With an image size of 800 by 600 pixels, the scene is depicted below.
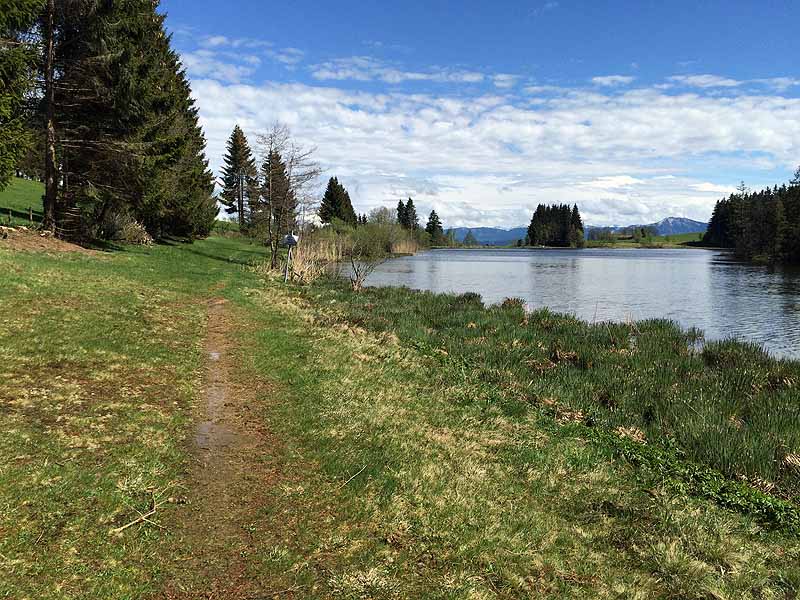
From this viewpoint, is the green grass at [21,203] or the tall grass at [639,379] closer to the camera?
the tall grass at [639,379]

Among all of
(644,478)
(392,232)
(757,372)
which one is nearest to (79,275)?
(644,478)

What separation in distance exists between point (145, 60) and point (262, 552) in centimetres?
2385

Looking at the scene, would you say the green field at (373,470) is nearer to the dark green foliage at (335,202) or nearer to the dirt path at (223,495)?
the dirt path at (223,495)

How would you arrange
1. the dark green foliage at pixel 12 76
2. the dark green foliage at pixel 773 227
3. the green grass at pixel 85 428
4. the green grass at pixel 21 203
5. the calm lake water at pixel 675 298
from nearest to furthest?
the green grass at pixel 85 428
the dark green foliage at pixel 12 76
the calm lake water at pixel 675 298
the green grass at pixel 21 203
the dark green foliage at pixel 773 227

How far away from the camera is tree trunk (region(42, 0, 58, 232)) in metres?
17.8

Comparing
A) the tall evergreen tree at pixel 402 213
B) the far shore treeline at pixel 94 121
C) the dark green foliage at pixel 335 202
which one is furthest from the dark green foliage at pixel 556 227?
the far shore treeline at pixel 94 121

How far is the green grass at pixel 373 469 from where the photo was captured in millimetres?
3707

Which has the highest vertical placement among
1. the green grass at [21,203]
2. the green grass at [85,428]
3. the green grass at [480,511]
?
the green grass at [21,203]

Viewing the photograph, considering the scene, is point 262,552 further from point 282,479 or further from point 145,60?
point 145,60

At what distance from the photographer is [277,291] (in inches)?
738

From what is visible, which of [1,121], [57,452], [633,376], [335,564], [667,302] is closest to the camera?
[335,564]

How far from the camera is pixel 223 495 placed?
4590 mm

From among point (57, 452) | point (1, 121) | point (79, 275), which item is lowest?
point (57, 452)

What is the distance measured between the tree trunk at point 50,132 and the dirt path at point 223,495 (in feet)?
52.0
